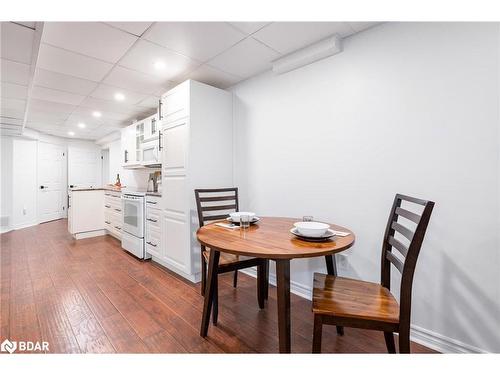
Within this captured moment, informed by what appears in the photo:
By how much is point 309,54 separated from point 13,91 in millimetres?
3751

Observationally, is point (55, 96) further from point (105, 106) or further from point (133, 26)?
point (133, 26)

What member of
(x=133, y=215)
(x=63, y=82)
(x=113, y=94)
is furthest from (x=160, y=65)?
(x=133, y=215)

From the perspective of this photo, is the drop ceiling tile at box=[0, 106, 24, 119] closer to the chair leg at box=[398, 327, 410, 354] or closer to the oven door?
the oven door

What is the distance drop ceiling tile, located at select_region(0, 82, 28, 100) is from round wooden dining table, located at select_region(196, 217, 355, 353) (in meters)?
3.30

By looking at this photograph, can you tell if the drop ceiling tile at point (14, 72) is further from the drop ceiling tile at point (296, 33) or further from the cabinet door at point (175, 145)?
the drop ceiling tile at point (296, 33)

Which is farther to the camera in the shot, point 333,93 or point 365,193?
point 333,93

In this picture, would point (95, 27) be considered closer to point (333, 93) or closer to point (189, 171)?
point (189, 171)

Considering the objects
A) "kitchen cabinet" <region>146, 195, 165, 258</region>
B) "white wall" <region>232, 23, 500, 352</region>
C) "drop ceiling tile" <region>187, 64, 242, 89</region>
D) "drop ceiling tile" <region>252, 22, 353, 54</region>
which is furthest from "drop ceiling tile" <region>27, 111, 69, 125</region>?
"white wall" <region>232, 23, 500, 352</region>

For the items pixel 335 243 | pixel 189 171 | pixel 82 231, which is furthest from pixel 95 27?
pixel 82 231

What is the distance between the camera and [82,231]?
4.40 m

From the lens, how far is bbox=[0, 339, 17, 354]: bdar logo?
1.49m

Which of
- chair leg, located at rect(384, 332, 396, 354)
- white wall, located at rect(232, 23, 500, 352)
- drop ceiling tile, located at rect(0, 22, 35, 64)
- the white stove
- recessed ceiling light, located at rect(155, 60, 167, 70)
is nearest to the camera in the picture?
chair leg, located at rect(384, 332, 396, 354)
